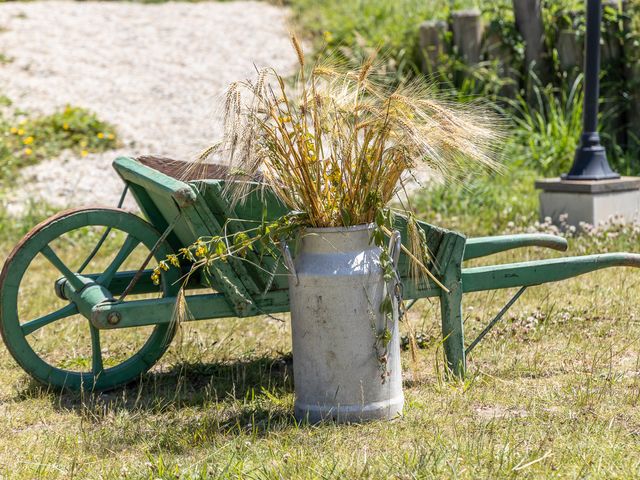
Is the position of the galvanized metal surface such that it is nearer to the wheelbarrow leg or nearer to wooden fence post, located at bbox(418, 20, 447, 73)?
the wheelbarrow leg

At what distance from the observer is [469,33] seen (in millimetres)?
8922

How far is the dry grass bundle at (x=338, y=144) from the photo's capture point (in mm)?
3547

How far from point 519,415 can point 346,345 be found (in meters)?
0.67

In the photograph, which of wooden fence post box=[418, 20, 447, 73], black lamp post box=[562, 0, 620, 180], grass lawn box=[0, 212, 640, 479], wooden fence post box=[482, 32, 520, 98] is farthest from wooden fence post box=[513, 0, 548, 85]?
grass lawn box=[0, 212, 640, 479]

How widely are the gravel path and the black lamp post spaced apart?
317cm

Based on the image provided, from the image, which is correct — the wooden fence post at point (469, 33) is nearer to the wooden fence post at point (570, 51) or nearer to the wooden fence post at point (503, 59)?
the wooden fence post at point (503, 59)

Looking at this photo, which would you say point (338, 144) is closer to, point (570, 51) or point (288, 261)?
point (288, 261)

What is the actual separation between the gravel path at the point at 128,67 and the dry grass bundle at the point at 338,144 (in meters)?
4.81

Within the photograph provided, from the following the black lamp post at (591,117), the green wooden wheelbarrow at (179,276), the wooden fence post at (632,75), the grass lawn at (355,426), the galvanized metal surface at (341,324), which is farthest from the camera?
the wooden fence post at (632,75)

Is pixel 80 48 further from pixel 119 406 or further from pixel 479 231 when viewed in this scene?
pixel 119 406

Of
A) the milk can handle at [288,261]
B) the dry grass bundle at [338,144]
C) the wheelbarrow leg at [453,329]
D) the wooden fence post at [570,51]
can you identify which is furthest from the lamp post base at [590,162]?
the milk can handle at [288,261]

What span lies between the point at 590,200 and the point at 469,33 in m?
2.72

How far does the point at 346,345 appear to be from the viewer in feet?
11.6

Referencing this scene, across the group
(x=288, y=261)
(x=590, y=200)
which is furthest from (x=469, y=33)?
(x=288, y=261)
